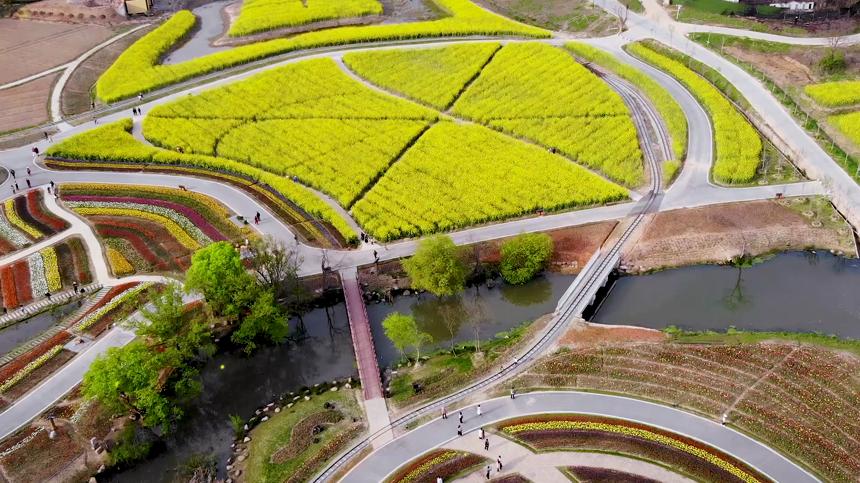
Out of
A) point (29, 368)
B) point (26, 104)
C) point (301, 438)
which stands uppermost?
point (26, 104)

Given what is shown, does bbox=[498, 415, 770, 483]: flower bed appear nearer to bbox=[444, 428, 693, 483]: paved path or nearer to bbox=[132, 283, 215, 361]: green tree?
bbox=[444, 428, 693, 483]: paved path

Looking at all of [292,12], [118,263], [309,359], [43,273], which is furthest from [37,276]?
[292,12]

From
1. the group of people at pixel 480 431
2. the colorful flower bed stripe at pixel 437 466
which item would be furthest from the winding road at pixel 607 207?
the colorful flower bed stripe at pixel 437 466

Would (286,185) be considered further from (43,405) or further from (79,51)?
(79,51)

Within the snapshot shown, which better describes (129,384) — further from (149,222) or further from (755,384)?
(755,384)

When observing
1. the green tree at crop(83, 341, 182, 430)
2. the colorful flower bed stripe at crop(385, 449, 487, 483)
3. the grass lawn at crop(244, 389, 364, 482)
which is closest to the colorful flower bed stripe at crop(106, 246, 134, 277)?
the green tree at crop(83, 341, 182, 430)

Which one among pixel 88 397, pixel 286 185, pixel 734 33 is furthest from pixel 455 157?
pixel 734 33
